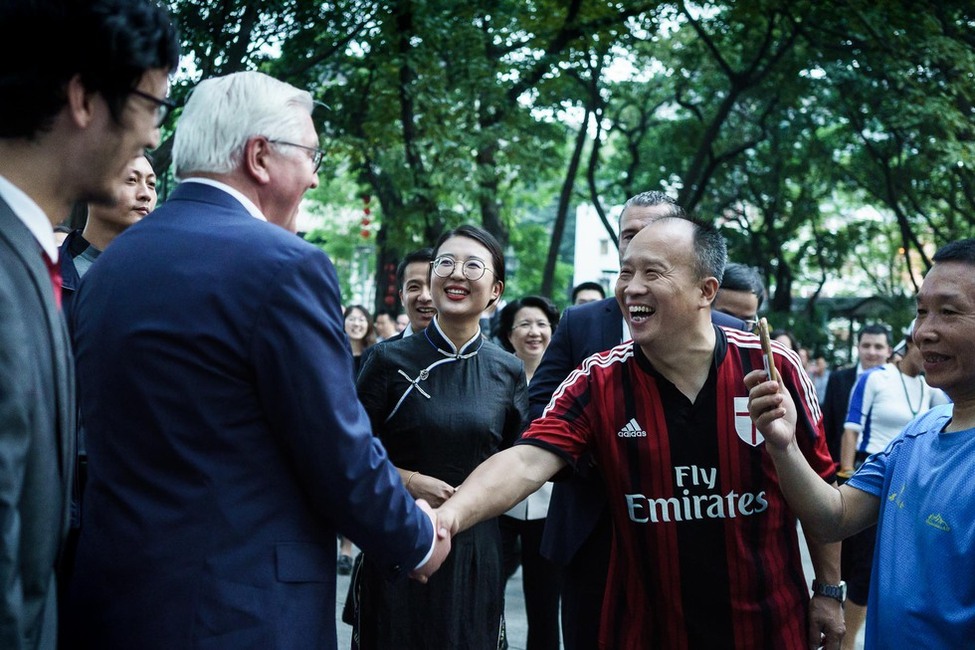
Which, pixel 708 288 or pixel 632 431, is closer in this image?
pixel 632 431

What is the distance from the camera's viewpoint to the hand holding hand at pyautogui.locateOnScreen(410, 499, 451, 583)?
2.63 metres

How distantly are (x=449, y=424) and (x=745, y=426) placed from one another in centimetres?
130

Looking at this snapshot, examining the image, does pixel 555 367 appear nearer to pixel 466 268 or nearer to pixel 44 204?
pixel 466 268

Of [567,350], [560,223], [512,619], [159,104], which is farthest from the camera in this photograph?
[560,223]

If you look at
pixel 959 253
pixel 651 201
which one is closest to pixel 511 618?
pixel 651 201

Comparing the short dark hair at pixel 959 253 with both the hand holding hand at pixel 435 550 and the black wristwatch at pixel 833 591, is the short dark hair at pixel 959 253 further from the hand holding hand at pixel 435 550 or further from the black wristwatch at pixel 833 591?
the hand holding hand at pixel 435 550

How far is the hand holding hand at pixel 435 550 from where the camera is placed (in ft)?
8.64

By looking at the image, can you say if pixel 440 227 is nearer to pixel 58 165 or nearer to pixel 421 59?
pixel 421 59

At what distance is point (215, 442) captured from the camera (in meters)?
2.25

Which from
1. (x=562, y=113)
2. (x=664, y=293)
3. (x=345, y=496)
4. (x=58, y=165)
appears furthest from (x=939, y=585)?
(x=562, y=113)

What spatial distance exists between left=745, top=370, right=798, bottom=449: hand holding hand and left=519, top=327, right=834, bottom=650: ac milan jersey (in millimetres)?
288

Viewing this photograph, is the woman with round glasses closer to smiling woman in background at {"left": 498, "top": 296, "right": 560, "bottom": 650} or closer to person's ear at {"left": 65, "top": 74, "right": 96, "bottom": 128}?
smiling woman in background at {"left": 498, "top": 296, "right": 560, "bottom": 650}

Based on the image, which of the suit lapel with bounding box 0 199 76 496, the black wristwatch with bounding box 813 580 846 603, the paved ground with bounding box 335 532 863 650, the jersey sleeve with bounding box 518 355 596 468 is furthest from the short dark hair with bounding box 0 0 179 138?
the paved ground with bounding box 335 532 863 650

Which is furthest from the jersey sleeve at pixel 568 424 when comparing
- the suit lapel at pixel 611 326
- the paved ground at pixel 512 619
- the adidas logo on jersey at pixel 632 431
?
the paved ground at pixel 512 619
